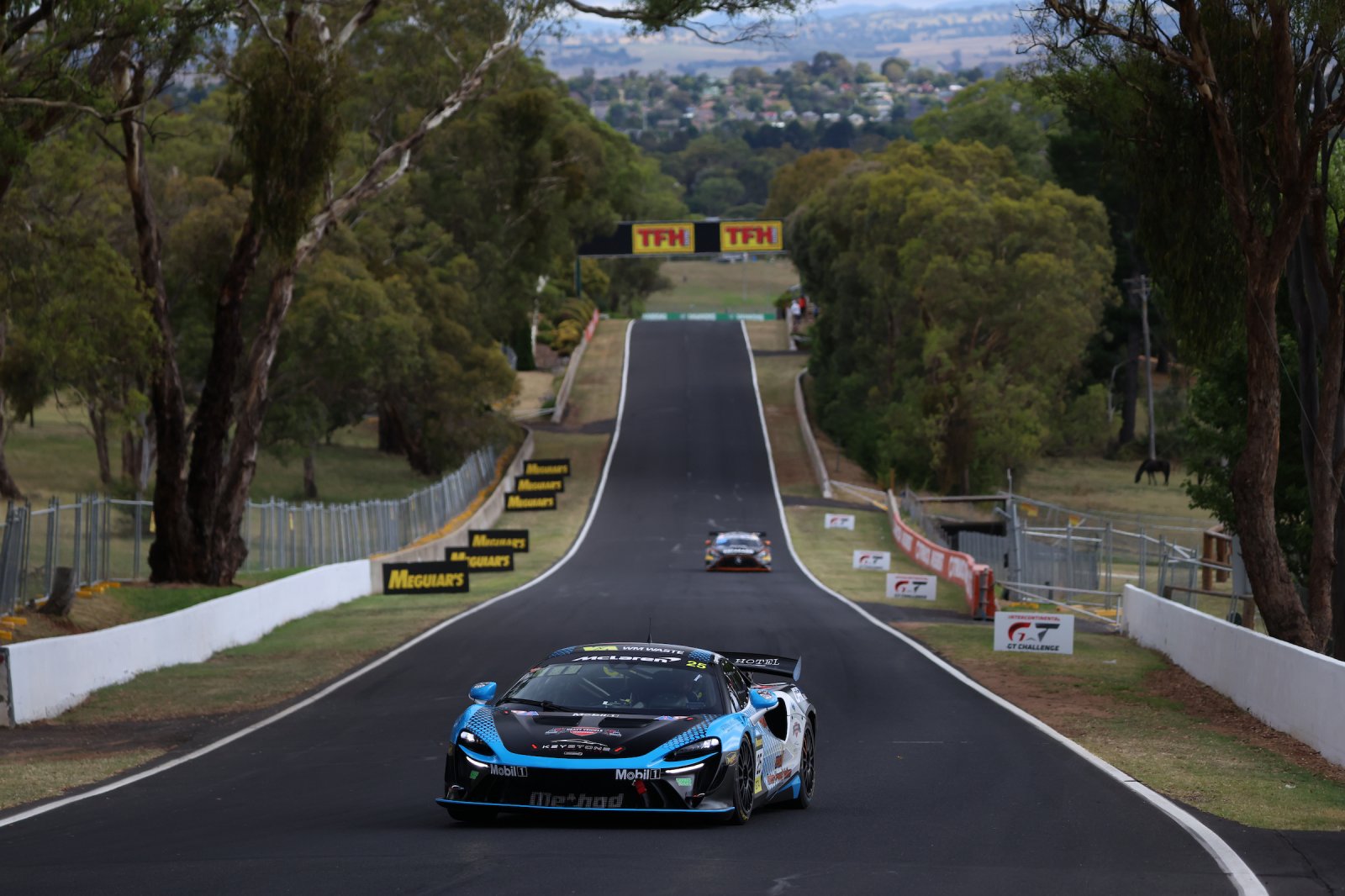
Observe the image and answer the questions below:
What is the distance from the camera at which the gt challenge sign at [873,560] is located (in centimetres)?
4959

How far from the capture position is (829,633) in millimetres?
30391

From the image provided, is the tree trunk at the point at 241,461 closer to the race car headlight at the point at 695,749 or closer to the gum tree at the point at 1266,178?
the gum tree at the point at 1266,178

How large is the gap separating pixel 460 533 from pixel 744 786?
149 ft

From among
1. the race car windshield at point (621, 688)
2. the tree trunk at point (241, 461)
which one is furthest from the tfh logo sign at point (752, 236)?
the race car windshield at point (621, 688)

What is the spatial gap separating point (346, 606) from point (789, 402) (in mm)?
58203

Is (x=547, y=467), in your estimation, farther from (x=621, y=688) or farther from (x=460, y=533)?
(x=621, y=688)

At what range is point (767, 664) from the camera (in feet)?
47.4

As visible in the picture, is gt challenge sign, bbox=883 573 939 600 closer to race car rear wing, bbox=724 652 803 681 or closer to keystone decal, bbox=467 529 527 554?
keystone decal, bbox=467 529 527 554

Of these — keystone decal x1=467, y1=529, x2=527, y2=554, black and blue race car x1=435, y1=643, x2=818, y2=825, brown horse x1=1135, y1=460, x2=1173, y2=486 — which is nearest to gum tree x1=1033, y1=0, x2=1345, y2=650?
black and blue race car x1=435, y1=643, x2=818, y2=825

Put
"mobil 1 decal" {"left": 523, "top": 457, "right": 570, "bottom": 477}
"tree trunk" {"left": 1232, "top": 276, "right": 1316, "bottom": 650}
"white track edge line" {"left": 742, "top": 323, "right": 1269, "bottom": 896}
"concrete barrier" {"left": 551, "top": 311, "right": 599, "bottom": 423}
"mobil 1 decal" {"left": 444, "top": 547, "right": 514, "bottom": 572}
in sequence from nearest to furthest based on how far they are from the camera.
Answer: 1. "white track edge line" {"left": 742, "top": 323, "right": 1269, "bottom": 896}
2. "tree trunk" {"left": 1232, "top": 276, "right": 1316, "bottom": 650}
3. "mobil 1 decal" {"left": 444, "top": 547, "right": 514, "bottom": 572}
4. "mobil 1 decal" {"left": 523, "top": 457, "right": 570, "bottom": 477}
5. "concrete barrier" {"left": 551, "top": 311, "right": 599, "bottom": 423}

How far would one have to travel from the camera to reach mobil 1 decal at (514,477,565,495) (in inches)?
2689

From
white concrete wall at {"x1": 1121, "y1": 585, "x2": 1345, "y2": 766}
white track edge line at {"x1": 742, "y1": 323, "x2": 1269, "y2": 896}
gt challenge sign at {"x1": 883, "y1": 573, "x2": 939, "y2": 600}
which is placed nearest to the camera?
white track edge line at {"x1": 742, "y1": 323, "x2": 1269, "y2": 896}

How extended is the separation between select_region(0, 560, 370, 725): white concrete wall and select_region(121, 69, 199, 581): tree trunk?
6.10 feet

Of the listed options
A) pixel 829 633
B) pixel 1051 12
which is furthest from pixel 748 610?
pixel 1051 12
